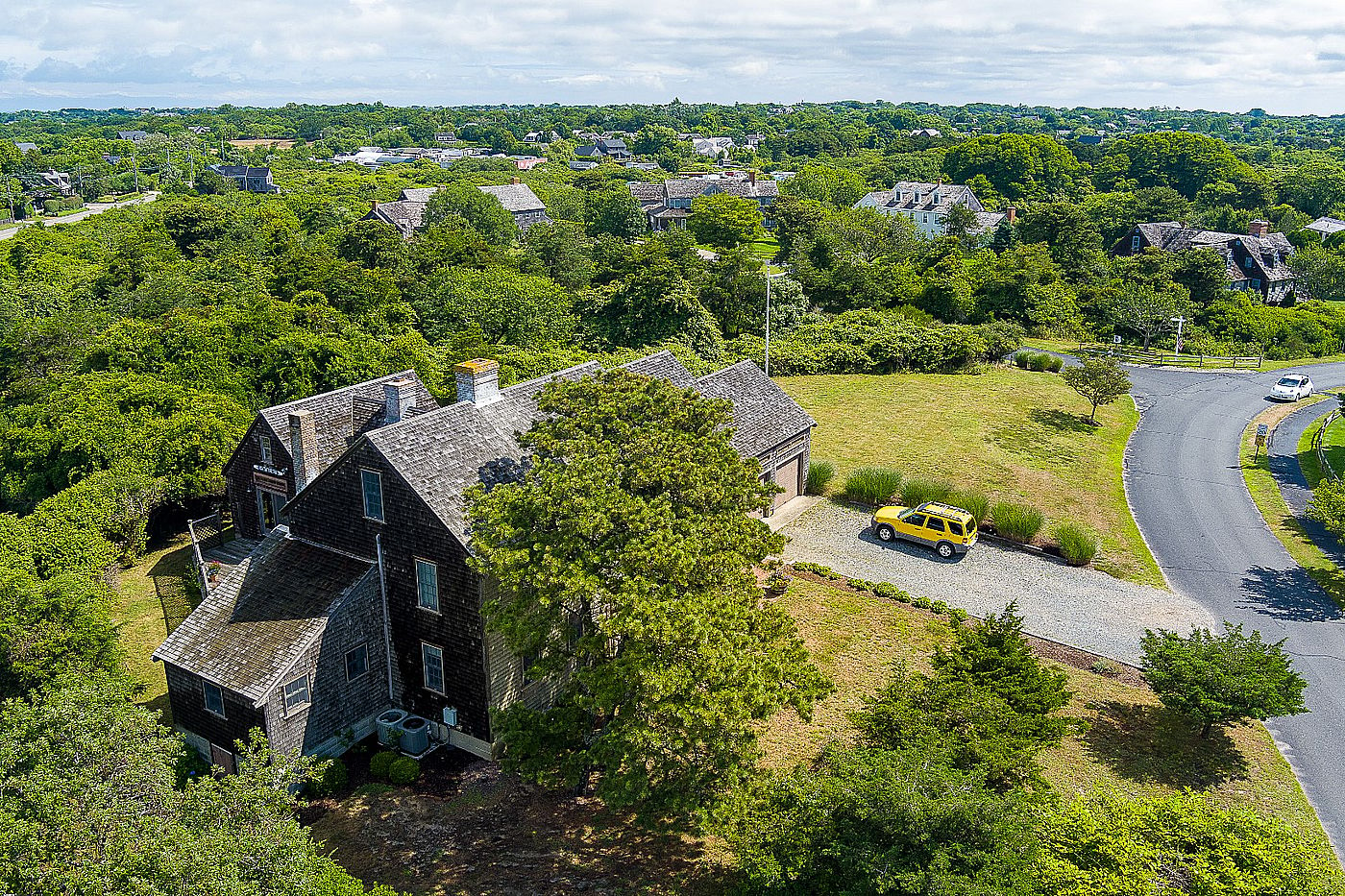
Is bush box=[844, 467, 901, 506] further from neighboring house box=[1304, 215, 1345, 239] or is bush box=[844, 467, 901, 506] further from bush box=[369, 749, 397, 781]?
neighboring house box=[1304, 215, 1345, 239]

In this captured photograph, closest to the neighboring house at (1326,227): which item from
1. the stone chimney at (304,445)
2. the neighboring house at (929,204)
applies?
the neighboring house at (929,204)

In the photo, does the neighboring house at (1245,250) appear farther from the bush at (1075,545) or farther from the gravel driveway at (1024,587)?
the gravel driveway at (1024,587)

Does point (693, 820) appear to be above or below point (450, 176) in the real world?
below

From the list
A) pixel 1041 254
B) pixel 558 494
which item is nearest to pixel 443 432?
pixel 558 494

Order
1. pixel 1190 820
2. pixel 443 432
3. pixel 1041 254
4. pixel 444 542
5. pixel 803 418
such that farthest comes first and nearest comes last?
pixel 1041 254 → pixel 803 418 → pixel 443 432 → pixel 444 542 → pixel 1190 820

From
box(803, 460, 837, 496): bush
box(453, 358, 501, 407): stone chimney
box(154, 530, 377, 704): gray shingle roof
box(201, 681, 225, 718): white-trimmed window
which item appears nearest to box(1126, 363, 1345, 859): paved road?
box(803, 460, 837, 496): bush

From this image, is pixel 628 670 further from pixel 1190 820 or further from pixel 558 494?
pixel 1190 820

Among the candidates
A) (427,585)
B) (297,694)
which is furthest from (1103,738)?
(297,694)
